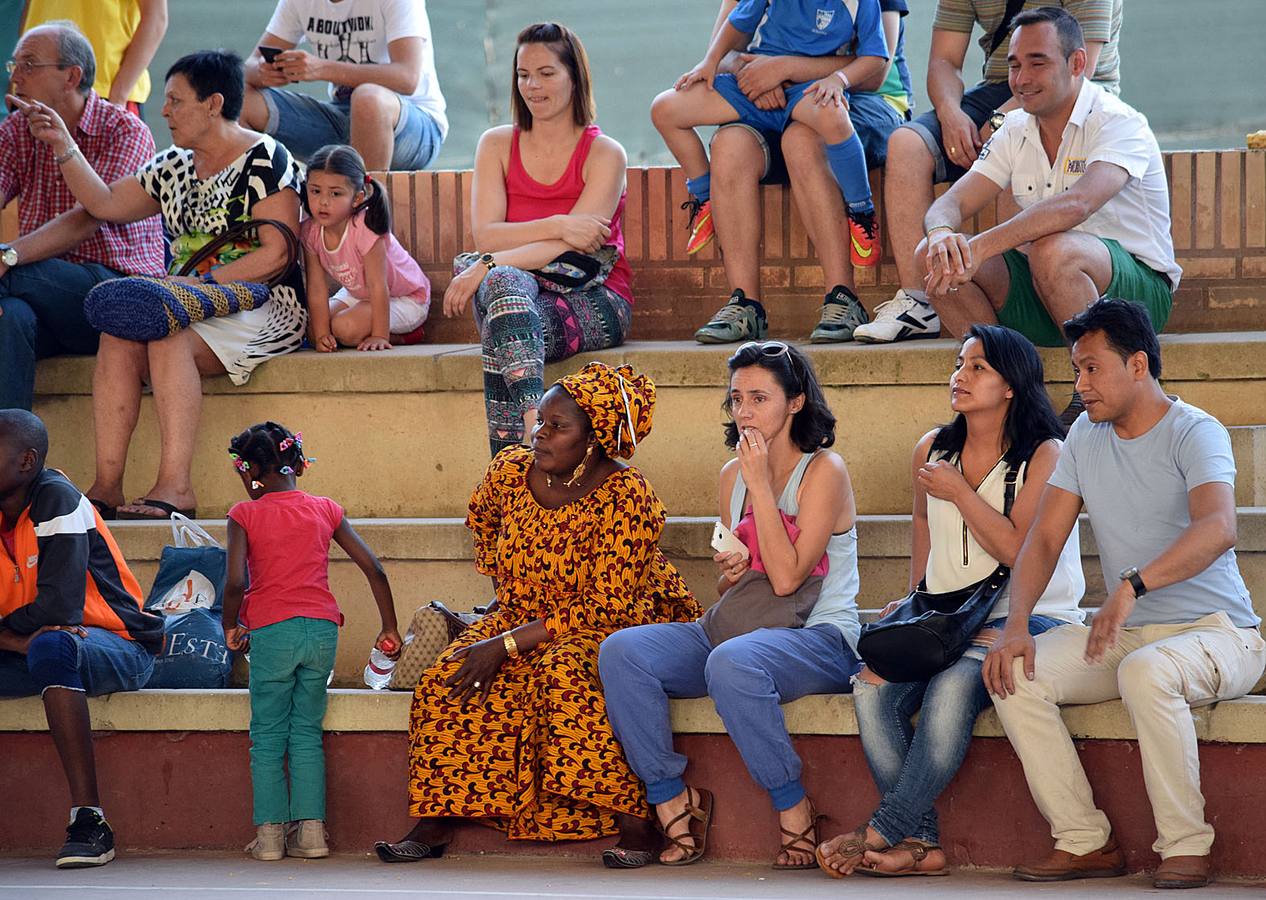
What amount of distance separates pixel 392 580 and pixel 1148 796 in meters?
2.32

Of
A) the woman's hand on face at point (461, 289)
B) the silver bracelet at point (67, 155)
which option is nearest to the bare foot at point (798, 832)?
the woman's hand on face at point (461, 289)

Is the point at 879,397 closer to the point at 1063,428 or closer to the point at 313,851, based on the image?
the point at 1063,428

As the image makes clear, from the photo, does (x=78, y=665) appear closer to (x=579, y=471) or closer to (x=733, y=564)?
(x=579, y=471)

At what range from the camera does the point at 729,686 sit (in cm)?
387

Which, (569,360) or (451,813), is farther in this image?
(569,360)

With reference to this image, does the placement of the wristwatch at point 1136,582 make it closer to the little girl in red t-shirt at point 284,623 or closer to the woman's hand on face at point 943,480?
the woman's hand on face at point 943,480

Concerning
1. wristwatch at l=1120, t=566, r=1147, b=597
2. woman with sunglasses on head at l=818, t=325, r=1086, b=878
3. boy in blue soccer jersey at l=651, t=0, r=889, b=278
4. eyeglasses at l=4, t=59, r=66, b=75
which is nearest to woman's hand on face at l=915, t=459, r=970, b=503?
woman with sunglasses on head at l=818, t=325, r=1086, b=878

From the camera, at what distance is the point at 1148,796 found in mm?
3725

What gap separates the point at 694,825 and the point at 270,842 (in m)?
1.09

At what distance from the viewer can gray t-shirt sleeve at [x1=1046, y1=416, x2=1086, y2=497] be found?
3887 mm

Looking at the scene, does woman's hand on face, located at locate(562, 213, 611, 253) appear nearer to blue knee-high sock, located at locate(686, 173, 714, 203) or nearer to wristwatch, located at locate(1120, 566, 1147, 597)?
blue knee-high sock, located at locate(686, 173, 714, 203)

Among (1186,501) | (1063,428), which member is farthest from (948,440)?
(1186,501)

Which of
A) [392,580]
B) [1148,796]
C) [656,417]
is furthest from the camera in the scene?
[656,417]

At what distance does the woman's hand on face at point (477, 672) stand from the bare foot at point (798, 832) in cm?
81
